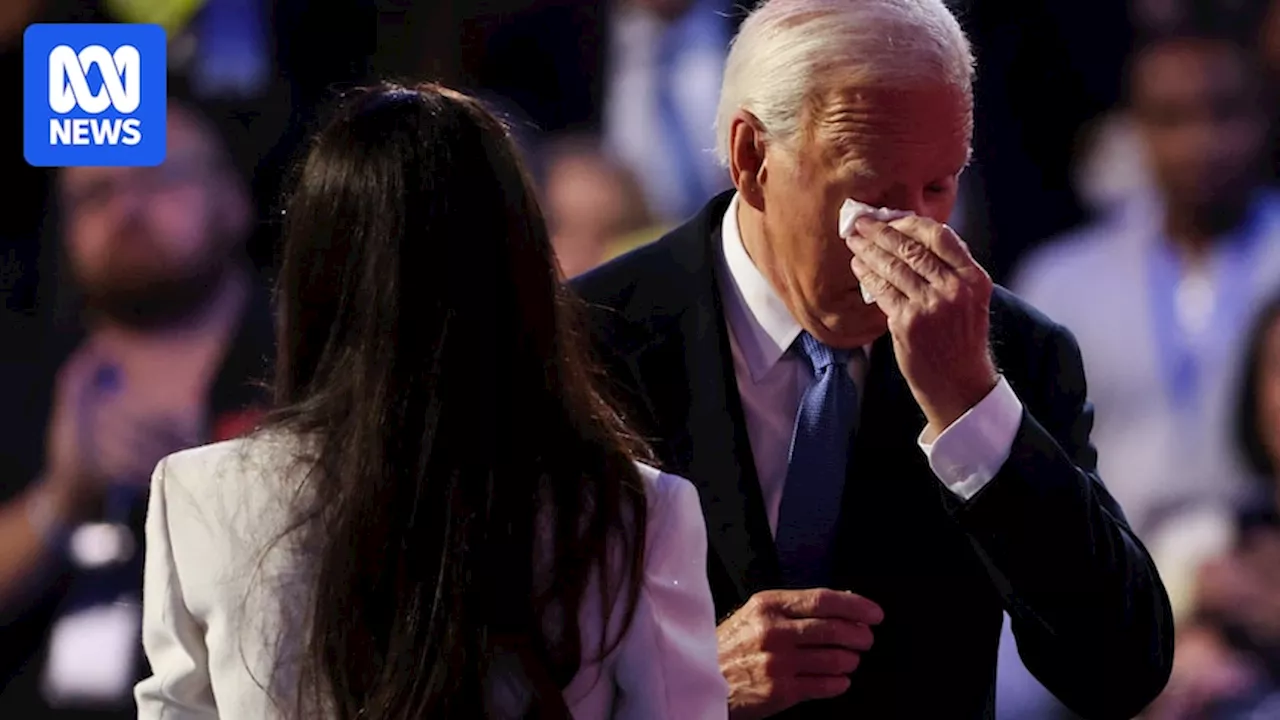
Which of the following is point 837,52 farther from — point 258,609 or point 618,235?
point 618,235

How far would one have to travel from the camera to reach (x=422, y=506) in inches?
49.6

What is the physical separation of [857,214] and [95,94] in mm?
2328

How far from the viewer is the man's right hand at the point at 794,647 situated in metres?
1.59

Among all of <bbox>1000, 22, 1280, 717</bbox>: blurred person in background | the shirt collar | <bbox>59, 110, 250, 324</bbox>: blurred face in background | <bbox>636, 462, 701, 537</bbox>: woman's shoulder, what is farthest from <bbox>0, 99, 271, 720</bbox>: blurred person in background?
<bbox>636, 462, 701, 537</bbox>: woman's shoulder

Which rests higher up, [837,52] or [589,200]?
[837,52]

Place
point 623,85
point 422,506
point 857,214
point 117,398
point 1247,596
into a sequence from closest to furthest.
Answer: point 422,506
point 857,214
point 1247,596
point 623,85
point 117,398

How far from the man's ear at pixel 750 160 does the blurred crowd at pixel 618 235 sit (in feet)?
4.69

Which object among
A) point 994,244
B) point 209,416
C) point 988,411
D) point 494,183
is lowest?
point 209,416

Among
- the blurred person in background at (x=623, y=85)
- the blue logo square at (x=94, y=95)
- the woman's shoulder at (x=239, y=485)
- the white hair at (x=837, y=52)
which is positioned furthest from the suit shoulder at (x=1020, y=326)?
the blue logo square at (x=94, y=95)

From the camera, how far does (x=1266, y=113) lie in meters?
3.23

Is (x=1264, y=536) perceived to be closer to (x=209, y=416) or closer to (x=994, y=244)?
(x=994, y=244)

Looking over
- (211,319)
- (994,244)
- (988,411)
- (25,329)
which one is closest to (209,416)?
(211,319)

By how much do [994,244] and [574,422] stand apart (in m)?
2.11

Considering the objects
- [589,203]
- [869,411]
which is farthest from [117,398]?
[869,411]
